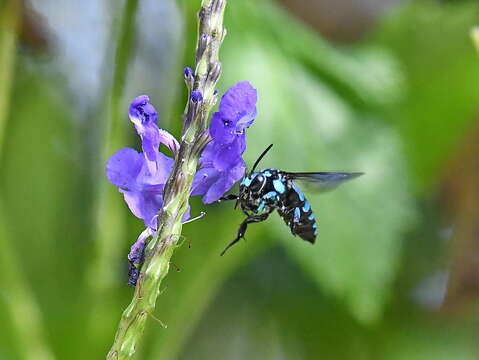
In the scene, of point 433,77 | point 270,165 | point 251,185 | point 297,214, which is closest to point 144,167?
point 251,185

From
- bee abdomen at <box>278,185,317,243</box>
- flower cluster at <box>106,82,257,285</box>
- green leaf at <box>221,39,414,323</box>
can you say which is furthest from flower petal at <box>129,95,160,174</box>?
green leaf at <box>221,39,414,323</box>

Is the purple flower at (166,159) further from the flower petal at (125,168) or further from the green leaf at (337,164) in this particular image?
the green leaf at (337,164)

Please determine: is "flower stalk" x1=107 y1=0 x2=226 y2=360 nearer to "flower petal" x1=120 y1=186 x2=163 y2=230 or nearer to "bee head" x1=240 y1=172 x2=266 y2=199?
"flower petal" x1=120 y1=186 x2=163 y2=230

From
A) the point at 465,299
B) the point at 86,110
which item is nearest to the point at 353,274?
the point at 465,299

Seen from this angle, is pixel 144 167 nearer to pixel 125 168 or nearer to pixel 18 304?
pixel 125 168

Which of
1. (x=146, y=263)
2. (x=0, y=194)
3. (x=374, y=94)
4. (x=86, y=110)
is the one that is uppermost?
(x=146, y=263)

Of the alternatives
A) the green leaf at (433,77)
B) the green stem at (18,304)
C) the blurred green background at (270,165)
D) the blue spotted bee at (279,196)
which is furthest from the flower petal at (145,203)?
the green leaf at (433,77)

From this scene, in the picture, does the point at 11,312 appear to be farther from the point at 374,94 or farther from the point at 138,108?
the point at 138,108
